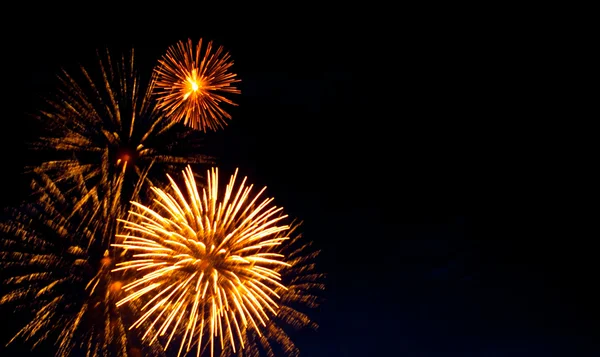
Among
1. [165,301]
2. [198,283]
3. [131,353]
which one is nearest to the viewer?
[165,301]

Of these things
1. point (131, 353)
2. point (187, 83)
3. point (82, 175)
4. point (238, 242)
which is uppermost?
point (187, 83)

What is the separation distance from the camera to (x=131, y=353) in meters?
12.3

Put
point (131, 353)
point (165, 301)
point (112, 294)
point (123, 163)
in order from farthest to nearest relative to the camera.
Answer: point (131, 353), point (112, 294), point (123, 163), point (165, 301)

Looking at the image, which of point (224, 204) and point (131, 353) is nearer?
point (224, 204)

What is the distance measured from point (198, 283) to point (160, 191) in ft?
6.62

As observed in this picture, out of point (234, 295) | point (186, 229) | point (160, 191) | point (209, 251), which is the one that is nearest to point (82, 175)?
point (160, 191)

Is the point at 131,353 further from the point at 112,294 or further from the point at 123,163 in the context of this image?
the point at 123,163

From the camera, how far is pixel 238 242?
29.7 feet

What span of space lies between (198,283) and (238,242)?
1.13 meters

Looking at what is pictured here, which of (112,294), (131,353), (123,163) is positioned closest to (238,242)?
(123,163)

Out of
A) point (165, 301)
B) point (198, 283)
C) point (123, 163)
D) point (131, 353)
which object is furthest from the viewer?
point (131, 353)

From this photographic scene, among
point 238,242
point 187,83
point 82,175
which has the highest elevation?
point 187,83

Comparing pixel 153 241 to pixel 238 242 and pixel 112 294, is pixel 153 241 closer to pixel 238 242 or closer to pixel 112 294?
pixel 238 242

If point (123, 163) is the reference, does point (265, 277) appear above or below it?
below
